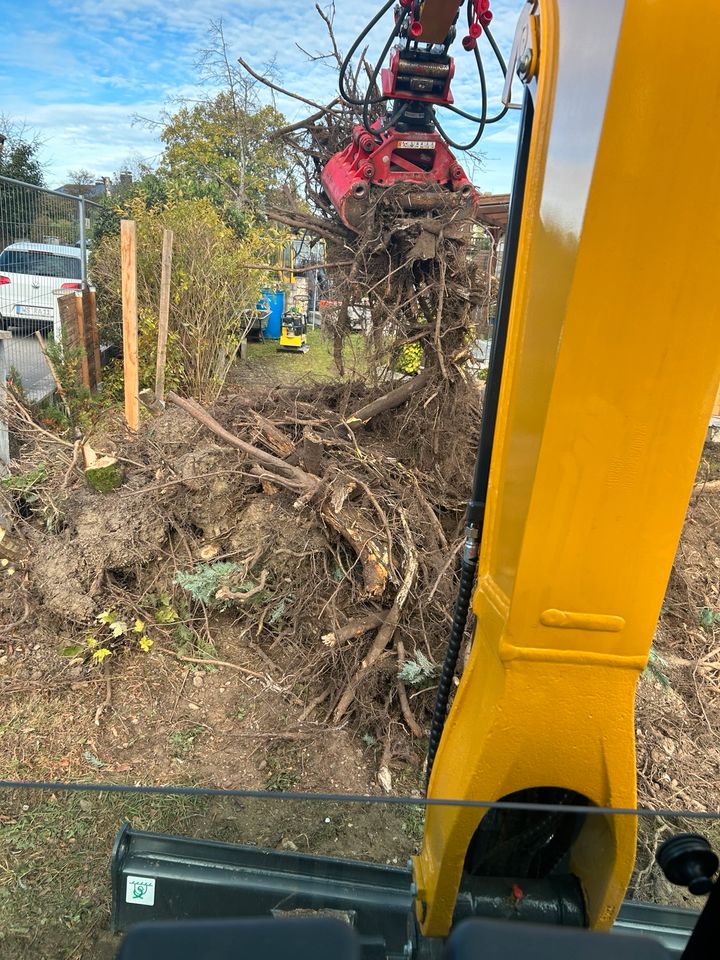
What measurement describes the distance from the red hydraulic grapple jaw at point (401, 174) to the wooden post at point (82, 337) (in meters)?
5.25

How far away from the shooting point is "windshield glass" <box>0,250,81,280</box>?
7.04 m

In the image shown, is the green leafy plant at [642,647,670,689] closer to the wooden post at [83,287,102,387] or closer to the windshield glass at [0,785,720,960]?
the windshield glass at [0,785,720,960]

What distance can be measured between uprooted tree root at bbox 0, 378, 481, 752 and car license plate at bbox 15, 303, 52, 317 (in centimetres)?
283

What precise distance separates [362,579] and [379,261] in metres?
2.19

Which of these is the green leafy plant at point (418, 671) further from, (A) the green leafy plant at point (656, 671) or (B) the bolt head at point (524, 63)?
(B) the bolt head at point (524, 63)

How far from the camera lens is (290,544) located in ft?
14.7

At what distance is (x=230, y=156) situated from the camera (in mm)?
14156

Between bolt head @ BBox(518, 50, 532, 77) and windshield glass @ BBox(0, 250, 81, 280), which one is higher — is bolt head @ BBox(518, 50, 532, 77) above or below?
above

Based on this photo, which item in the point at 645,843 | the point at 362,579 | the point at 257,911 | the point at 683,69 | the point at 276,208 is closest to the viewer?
the point at 683,69

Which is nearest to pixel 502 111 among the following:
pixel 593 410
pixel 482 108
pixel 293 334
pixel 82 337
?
pixel 482 108

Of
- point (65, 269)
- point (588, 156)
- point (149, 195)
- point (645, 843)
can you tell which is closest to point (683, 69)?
point (588, 156)

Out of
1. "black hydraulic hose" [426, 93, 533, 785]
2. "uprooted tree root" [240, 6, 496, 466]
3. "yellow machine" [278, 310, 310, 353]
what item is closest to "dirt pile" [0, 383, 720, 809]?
"uprooted tree root" [240, 6, 496, 466]

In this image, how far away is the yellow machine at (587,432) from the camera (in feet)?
3.49

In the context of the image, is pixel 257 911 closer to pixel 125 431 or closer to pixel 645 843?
pixel 645 843
